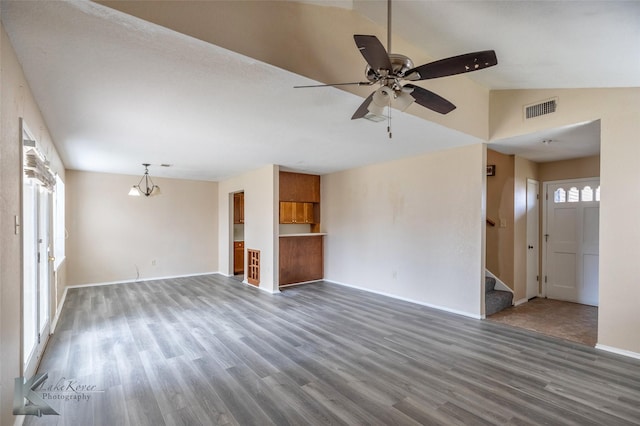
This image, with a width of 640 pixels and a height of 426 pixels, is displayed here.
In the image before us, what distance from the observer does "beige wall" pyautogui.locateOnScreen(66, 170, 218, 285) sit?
6121 millimetres

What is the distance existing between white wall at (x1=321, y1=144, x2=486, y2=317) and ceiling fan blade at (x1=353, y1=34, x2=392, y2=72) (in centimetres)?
292

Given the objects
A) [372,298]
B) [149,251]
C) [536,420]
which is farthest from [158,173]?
[536,420]

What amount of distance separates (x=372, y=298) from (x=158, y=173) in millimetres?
5256

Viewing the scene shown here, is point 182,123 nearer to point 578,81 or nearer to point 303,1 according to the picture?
point 303,1

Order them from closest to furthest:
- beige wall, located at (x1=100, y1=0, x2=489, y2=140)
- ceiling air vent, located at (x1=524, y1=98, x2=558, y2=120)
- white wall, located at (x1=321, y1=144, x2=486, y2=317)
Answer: beige wall, located at (x1=100, y1=0, x2=489, y2=140)
ceiling air vent, located at (x1=524, y1=98, x2=558, y2=120)
white wall, located at (x1=321, y1=144, x2=486, y2=317)

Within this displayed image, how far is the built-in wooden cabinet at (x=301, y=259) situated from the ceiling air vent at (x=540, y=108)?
4.42 m

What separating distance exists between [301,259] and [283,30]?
4.91 meters

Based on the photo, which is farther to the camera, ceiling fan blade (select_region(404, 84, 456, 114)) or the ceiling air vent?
the ceiling air vent

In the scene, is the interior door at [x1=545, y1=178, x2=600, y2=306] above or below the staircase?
above

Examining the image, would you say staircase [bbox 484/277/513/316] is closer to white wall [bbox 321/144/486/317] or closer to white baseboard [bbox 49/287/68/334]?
white wall [bbox 321/144/486/317]

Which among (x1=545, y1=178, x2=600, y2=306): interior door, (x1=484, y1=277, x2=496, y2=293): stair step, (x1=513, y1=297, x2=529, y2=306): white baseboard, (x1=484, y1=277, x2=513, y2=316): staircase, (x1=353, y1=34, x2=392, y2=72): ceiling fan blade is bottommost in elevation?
(x1=513, y1=297, x2=529, y2=306): white baseboard

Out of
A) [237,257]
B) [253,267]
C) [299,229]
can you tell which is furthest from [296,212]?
[237,257]

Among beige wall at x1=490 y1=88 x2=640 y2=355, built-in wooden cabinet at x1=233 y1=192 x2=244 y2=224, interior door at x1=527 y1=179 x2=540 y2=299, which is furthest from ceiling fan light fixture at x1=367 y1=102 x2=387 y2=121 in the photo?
built-in wooden cabinet at x1=233 y1=192 x2=244 y2=224

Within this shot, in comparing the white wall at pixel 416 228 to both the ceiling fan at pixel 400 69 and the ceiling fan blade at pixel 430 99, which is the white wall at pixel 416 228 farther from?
the ceiling fan at pixel 400 69
